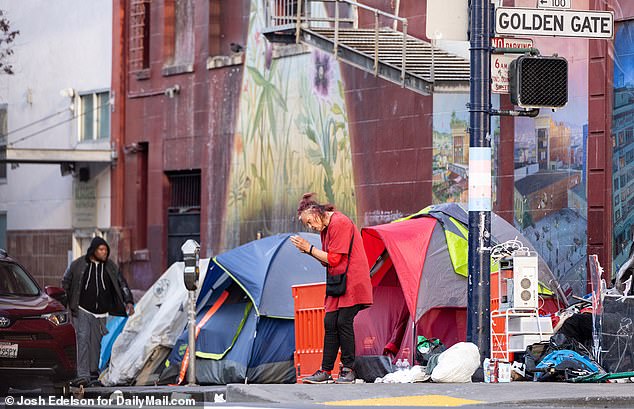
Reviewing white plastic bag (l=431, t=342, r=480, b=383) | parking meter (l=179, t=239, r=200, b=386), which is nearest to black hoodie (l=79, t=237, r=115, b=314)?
parking meter (l=179, t=239, r=200, b=386)

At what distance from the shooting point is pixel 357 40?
20.3 metres

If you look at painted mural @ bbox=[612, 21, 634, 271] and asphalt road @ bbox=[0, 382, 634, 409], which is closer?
asphalt road @ bbox=[0, 382, 634, 409]

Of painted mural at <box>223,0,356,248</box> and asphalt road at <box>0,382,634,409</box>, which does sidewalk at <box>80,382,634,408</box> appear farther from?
painted mural at <box>223,0,356,248</box>

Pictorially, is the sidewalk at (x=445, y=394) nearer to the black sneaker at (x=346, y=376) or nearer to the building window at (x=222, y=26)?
the black sneaker at (x=346, y=376)

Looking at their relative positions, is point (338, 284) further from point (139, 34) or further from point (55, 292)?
point (139, 34)

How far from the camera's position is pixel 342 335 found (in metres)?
13.4

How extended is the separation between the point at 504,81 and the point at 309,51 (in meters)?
10.8

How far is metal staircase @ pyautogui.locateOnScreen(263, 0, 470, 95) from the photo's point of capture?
1894cm

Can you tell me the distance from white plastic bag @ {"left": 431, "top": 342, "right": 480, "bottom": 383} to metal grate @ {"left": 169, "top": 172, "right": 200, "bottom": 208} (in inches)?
568

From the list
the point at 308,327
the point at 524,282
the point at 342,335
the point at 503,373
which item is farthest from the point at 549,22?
the point at 308,327

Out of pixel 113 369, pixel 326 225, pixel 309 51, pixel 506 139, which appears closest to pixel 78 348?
pixel 113 369

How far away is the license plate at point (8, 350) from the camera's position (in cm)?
1489

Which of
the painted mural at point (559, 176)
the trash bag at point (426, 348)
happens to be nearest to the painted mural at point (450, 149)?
the painted mural at point (559, 176)

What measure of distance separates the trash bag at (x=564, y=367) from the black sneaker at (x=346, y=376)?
168 cm
